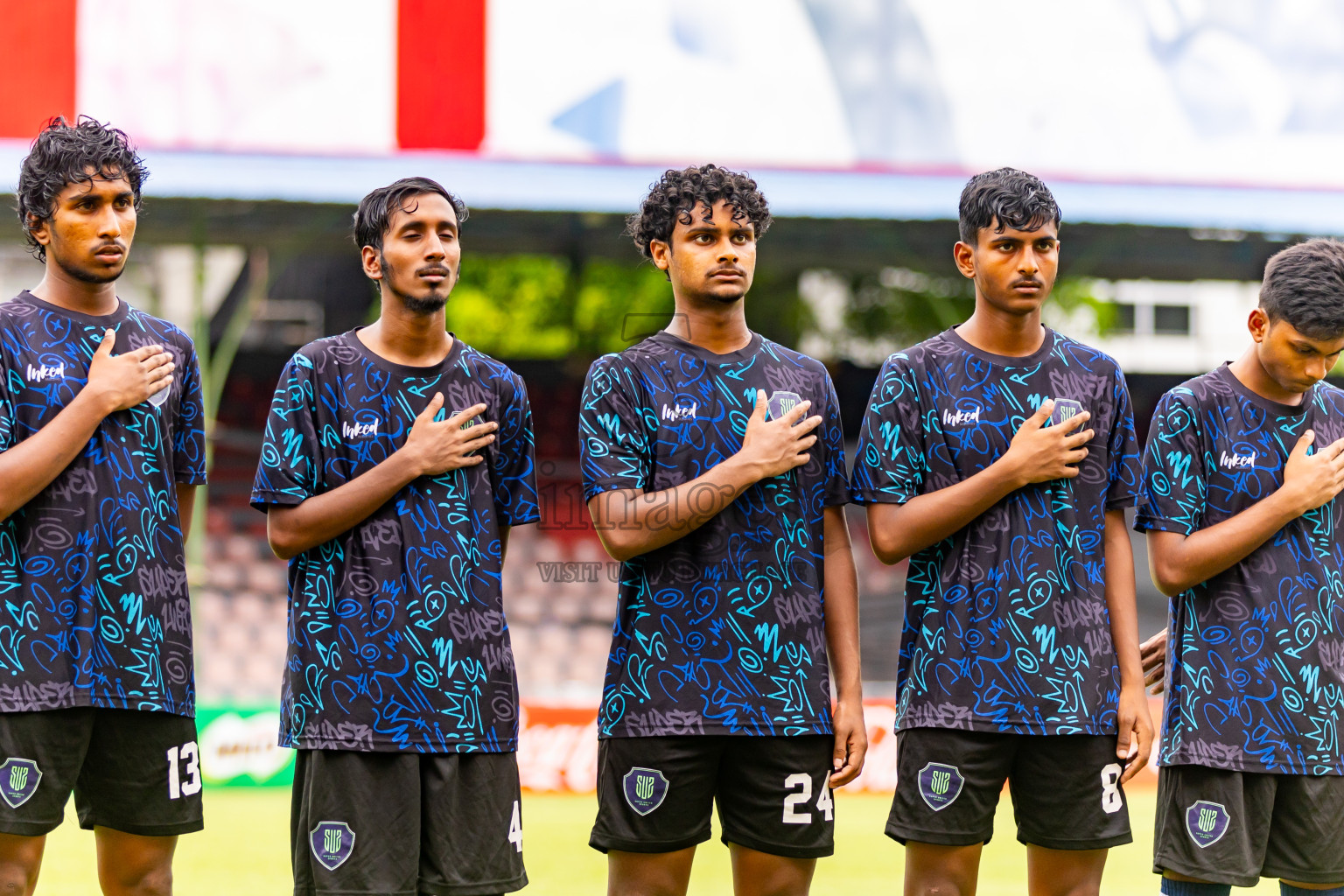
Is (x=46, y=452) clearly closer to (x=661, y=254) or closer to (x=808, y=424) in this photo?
(x=661, y=254)

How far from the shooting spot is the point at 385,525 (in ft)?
11.3

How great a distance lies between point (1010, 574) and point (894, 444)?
17.0 inches

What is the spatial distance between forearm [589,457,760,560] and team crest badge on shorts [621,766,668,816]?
540 mm

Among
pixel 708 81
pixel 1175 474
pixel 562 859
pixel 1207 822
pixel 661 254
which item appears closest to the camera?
pixel 1207 822

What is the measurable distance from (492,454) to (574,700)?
5.75m

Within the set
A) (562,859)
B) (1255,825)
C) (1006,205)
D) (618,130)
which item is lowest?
(562,859)

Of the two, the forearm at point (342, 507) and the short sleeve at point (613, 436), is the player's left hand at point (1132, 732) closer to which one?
the short sleeve at point (613, 436)

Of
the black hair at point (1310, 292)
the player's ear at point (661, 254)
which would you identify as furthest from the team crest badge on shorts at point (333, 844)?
the black hair at point (1310, 292)

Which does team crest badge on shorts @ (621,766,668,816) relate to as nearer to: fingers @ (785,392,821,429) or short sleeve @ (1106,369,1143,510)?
fingers @ (785,392,821,429)

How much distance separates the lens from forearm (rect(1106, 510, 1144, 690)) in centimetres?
357

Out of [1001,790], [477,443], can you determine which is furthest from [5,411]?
[1001,790]

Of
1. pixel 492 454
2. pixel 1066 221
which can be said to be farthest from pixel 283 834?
pixel 1066 221

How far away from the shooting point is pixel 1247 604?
3633mm

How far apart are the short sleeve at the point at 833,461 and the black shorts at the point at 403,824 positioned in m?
1.07
